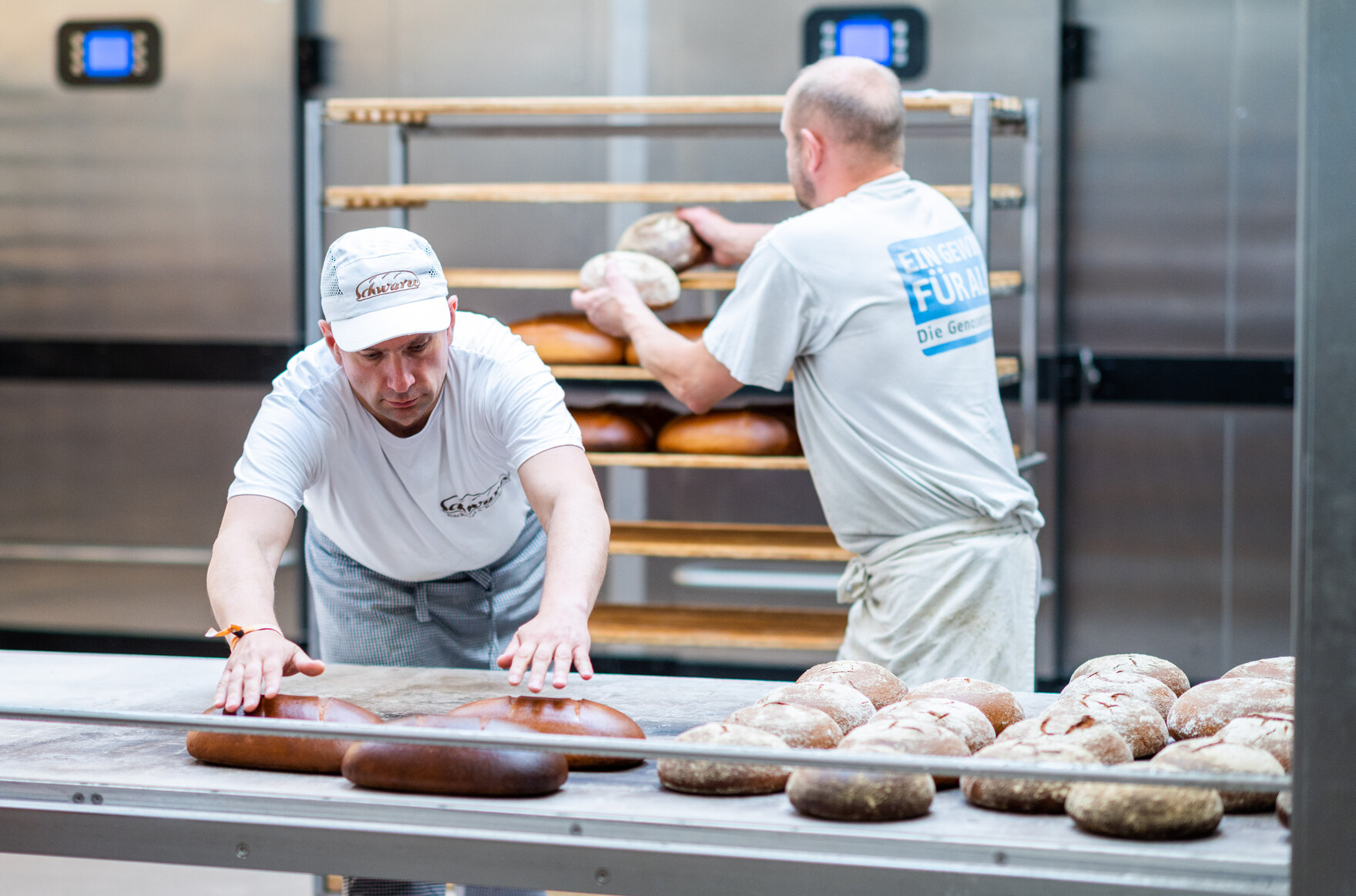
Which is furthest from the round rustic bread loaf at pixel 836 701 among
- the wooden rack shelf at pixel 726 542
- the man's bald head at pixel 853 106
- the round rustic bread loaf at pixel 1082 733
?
the wooden rack shelf at pixel 726 542

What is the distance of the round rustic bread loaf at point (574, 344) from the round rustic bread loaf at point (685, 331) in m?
0.02

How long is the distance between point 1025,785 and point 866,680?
1.20 ft

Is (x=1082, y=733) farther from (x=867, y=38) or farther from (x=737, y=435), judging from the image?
(x=867, y=38)

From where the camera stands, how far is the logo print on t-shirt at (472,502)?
1.99 metres

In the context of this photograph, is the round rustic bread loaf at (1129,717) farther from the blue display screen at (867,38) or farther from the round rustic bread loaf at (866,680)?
the blue display screen at (867,38)

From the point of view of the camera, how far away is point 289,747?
1232 millimetres

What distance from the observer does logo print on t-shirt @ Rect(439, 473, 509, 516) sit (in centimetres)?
199

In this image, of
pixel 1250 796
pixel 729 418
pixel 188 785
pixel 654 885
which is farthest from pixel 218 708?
pixel 729 418

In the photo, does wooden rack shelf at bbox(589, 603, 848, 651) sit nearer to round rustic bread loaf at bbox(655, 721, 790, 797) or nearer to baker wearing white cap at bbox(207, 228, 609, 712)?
baker wearing white cap at bbox(207, 228, 609, 712)

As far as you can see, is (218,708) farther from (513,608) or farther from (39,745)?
(513,608)

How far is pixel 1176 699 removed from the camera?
1364mm

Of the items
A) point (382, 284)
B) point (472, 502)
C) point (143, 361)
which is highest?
point (382, 284)

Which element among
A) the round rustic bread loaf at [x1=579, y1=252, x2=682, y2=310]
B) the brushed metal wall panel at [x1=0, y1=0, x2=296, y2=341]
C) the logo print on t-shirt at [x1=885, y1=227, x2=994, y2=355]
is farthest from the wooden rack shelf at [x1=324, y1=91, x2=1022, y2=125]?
the brushed metal wall panel at [x1=0, y1=0, x2=296, y2=341]

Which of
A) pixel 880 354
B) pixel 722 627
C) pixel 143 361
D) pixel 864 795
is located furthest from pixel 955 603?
pixel 143 361
